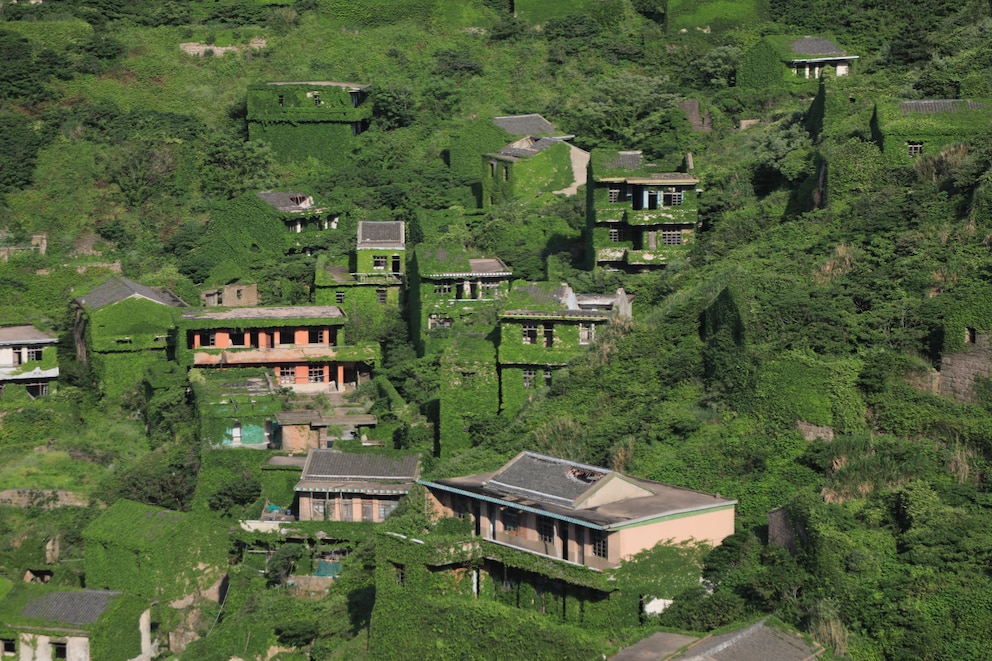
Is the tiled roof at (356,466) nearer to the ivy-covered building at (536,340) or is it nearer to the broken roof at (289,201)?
the ivy-covered building at (536,340)

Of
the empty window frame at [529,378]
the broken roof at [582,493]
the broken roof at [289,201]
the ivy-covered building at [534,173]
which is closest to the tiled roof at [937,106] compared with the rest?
the empty window frame at [529,378]

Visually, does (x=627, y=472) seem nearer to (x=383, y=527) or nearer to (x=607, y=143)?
(x=383, y=527)

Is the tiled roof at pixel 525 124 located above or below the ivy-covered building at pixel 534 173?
above

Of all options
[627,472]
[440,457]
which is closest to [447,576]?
[627,472]

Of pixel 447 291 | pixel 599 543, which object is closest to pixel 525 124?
pixel 447 291

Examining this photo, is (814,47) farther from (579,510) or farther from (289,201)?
(579,510)
